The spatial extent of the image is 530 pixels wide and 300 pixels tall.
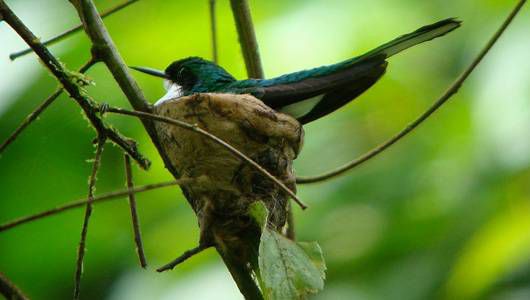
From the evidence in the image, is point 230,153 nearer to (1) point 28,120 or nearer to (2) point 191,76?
(1) point 28,120

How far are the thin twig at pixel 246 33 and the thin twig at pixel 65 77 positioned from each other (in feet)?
2.85

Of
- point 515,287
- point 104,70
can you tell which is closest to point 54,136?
point 104,70

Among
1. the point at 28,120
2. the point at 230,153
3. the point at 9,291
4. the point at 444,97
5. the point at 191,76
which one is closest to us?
the point at 9,291

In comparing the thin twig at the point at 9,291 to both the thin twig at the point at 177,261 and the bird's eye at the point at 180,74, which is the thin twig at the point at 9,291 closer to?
the thin twig at the point at 177,261

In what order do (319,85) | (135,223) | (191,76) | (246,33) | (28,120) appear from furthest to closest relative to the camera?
1. (191,76)
2. (319,85)
3. (246,33)
4. (135,223)
5. (28,120)

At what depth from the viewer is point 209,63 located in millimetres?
4312

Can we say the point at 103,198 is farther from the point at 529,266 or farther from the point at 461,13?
the point at 461,13

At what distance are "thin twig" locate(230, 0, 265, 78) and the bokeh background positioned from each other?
1.72m

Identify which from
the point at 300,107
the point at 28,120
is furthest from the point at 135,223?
the point at 300,107

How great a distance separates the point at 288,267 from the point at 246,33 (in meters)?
1.26

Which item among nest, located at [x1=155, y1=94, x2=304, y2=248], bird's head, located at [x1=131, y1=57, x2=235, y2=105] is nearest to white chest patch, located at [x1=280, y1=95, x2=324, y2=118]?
nest, located at [x1=155, y1=94, x2=304, y2=248]

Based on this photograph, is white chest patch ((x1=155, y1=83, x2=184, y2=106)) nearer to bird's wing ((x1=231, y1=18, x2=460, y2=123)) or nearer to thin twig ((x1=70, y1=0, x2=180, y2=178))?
bird's wing ((x1=231, y1=18, x2=460, y2=123))

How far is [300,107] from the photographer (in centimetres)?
389

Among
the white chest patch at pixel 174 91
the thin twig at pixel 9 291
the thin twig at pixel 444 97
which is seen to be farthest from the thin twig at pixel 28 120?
the white chest patch at pixel 174 91
